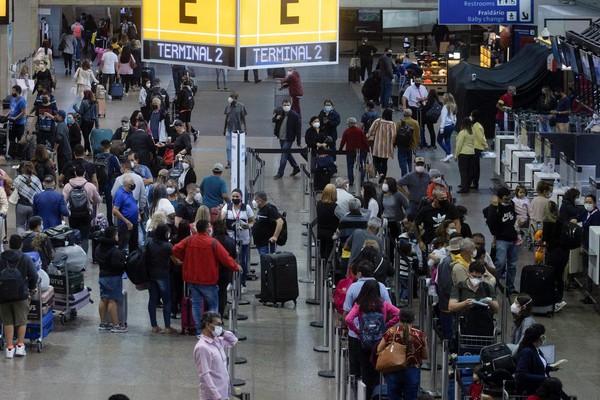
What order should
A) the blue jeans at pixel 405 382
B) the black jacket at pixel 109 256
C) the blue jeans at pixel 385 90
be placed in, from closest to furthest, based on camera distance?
the blue jeans at pixel 405 382 → the black jacket at pixel 109 256 → the blue jeans at pixel 385 90

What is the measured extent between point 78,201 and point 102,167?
2.75m

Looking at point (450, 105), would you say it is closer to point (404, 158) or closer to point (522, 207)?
point (404, 158)

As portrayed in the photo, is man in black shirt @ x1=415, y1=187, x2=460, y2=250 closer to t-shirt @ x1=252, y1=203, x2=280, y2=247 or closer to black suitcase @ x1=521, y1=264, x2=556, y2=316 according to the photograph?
black suitcase @ x1=521, y1=264, x2=556, y2=316

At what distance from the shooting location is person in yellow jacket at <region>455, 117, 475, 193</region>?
979 inches

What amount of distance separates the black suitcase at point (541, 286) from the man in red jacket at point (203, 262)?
4081 mm

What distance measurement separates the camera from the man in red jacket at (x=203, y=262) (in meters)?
16.0

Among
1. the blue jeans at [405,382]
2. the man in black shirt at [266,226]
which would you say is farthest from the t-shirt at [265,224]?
the blue jeans at [405,382]

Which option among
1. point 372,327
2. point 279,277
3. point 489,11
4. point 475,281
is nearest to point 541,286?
point 279,277

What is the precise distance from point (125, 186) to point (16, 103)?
8.98 m

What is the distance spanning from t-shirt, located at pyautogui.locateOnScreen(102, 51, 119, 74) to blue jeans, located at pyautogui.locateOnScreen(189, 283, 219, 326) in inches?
851

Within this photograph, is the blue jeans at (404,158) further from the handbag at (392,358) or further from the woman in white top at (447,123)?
the handbag at (392,358)

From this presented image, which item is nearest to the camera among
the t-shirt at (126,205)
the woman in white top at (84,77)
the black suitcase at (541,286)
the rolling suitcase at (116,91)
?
the black suitcase at (541,286)

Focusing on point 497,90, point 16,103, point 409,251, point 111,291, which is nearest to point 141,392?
point 111,291

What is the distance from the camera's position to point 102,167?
72.6 feet
